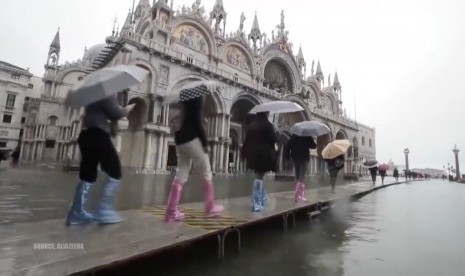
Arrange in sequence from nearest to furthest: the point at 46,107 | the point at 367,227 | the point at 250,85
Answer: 1. the point at 367,227
2. the point at 250,85
3. the point at 46,107

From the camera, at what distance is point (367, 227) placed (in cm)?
490

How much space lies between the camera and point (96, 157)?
3344 millimetres

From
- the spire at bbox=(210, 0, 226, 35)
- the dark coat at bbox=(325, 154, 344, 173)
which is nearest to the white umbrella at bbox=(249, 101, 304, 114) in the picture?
the dark coat at bbox=(325, 154, 344, 173)

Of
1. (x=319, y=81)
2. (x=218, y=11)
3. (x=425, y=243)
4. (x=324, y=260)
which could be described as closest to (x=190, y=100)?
(x=324, y=260)

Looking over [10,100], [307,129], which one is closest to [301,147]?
[307,129]

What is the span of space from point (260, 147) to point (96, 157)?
2711 mm

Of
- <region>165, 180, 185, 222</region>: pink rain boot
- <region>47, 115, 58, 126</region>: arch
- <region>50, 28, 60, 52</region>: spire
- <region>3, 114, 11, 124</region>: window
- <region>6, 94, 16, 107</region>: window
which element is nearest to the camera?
<region>165, 180, 185, 222</region>: pink rain boot

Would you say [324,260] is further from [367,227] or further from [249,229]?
[367,227]

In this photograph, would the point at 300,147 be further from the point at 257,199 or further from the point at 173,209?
the point at 173,209

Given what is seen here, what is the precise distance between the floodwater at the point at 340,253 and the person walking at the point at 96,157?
3.82ft

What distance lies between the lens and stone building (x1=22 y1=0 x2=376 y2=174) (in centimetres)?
2172

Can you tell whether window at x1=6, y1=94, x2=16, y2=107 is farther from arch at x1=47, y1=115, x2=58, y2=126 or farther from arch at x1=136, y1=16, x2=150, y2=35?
arch at x1=136, y1=16, x2=150, y2=35

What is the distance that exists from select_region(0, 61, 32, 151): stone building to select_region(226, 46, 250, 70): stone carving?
33321 millimetres

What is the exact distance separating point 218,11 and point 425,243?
112 ft
